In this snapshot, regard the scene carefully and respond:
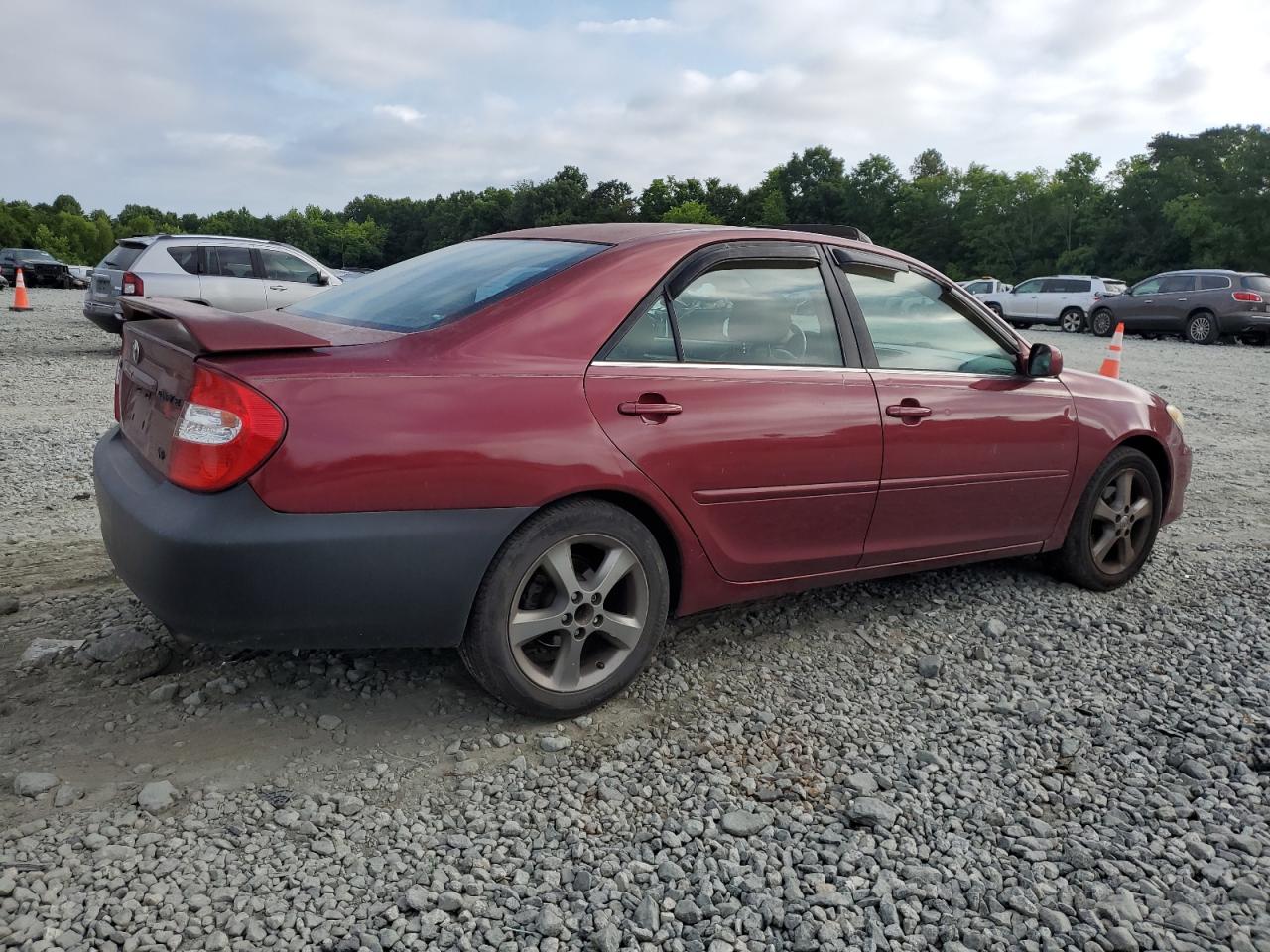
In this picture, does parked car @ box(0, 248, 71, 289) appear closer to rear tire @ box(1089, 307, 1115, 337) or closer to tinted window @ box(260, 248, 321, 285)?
tinted window @ box(260, 248, 321, 285)

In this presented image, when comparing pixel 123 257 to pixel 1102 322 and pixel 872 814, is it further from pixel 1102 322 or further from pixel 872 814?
pixel 1102 322

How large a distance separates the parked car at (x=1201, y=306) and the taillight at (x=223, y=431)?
22868mm

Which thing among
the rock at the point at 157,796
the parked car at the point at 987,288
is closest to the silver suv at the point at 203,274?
the rock at the point at 157,796

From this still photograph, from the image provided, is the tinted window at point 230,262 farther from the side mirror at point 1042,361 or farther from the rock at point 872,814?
the rock at point 872,814

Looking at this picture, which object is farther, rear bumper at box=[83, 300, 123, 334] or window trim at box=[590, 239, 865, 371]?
rear bumper at box=[83, 300, 123, 334]

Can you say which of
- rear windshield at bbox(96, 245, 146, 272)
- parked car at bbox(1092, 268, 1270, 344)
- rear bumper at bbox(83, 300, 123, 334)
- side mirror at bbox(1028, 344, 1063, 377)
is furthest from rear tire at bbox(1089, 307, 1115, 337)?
side mirror at bbox(1028, 344, 1063, 377)

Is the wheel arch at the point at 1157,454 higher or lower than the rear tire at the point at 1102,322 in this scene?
lower

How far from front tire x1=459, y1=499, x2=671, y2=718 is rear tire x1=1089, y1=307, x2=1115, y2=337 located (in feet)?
78.0

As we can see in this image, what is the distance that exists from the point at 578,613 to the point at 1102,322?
2432cm

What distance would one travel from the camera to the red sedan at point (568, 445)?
104 inches

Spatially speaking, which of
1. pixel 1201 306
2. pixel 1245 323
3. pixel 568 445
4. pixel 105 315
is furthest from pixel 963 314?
pixel 1201 306

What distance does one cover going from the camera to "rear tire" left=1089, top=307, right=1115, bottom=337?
2392 cm

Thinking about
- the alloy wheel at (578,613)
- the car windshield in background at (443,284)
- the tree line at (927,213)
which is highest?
the tree line at (927,213)

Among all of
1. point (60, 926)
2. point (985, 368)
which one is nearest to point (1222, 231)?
point (985, 368)
